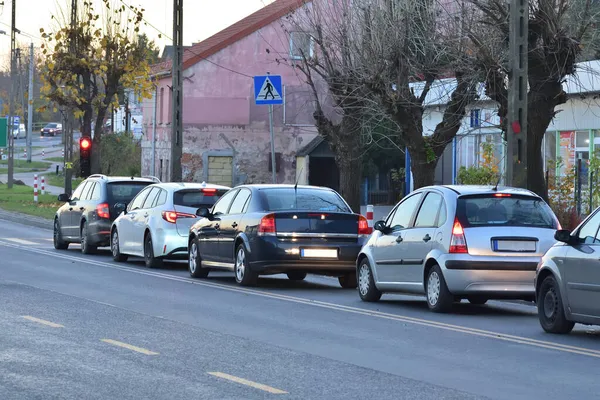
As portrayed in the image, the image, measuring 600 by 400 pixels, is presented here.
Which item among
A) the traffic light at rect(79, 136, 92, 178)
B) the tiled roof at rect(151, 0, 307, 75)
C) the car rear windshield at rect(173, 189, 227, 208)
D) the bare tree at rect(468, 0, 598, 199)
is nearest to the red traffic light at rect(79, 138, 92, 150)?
the traffic light at rect(79, 136, 92, 178)

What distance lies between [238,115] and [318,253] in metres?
39.6

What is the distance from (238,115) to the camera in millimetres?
58031

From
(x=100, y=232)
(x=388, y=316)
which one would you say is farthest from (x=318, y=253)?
(x=100, y=232)

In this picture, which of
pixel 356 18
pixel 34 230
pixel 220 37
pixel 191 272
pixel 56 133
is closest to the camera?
pixel 191 272

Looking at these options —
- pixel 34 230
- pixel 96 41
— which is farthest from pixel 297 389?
pixel 96 41

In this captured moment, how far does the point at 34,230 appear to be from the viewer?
36.6 metres

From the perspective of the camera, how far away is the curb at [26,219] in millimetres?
38969

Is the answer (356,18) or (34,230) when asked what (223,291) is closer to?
(356,18)

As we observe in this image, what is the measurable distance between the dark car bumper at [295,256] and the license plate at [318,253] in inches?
1.2

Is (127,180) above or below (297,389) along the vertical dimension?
above

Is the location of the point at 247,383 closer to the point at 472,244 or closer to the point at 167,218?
the point at 472,244

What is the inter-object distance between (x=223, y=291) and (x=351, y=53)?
12459mm

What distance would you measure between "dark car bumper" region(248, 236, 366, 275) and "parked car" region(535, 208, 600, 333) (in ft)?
17.6

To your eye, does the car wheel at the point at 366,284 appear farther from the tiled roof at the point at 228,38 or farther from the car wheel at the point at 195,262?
the tiled roof at the point at 228,38
